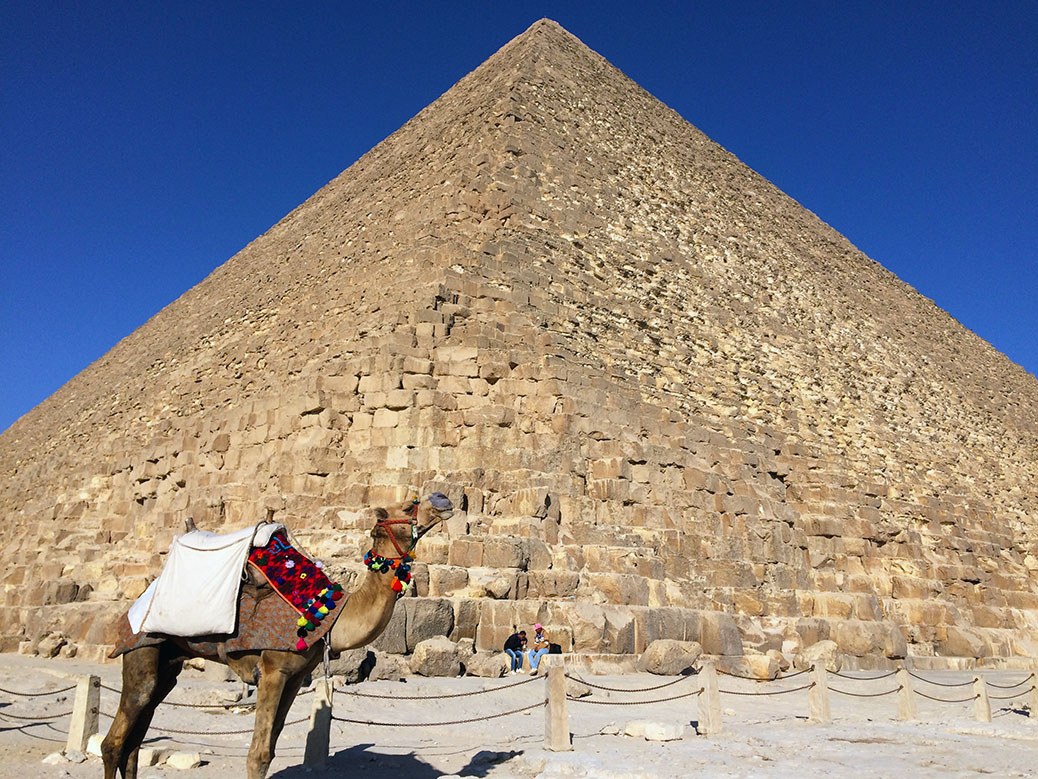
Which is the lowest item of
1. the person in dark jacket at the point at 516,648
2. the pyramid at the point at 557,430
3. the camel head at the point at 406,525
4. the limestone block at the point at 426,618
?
the person in dark jacket at the point at 516,648

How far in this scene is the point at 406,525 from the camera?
410 centimetres

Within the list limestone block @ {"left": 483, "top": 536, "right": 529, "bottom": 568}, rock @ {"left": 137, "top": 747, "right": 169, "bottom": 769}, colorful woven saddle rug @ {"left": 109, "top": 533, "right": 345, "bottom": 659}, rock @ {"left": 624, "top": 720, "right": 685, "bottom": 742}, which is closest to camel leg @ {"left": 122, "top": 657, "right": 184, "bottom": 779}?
colorful woven saddle rug @ {"left": 109, "top": 533, "right": 345, "bottom": 659}

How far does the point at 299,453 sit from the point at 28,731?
14.8ft

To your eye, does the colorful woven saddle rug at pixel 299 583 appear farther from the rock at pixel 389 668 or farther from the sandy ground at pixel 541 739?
the rock at pixel 389 668

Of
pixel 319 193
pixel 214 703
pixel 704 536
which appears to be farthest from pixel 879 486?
pixel 319 193

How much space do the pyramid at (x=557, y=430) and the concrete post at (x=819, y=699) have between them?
222cm

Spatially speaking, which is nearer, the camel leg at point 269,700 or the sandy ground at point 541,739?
the camel leg at point 269,700

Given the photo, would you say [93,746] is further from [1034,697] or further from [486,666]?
[1034,697]

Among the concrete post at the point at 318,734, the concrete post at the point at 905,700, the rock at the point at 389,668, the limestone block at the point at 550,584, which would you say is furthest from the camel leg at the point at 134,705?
the concrete post at the point at 905,700

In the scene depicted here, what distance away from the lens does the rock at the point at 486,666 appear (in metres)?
7.62

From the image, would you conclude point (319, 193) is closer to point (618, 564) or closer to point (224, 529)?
point (224, 529)

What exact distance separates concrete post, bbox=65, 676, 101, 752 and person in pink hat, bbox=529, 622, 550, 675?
3873 mm

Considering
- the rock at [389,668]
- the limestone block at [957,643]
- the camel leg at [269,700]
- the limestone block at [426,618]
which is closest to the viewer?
the camel leg at [269,700]

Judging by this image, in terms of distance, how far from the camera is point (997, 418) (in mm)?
23859
